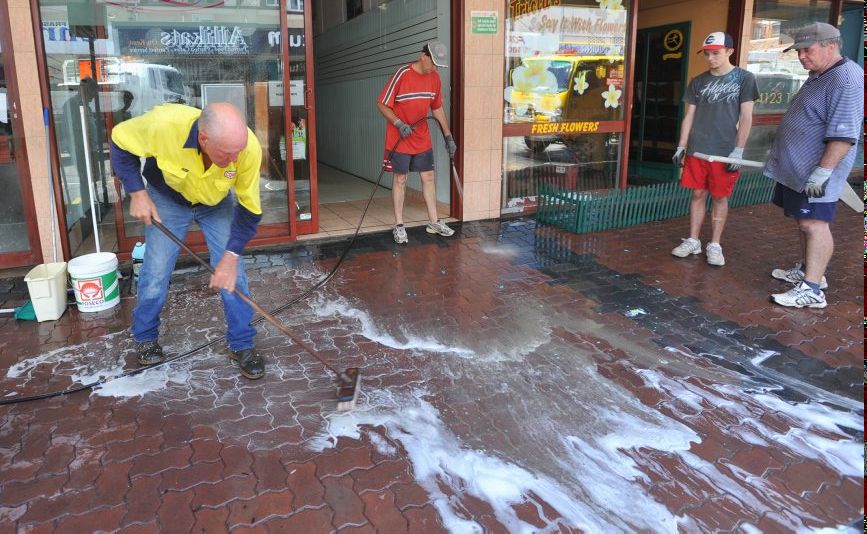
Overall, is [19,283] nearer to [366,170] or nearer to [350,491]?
[350,491]

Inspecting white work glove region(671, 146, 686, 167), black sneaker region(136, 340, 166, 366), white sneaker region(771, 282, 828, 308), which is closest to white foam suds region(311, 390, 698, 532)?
black sneaker region(136, 340, 166, 366)

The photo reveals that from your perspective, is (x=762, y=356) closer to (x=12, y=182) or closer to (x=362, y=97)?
(x=12, y=182)

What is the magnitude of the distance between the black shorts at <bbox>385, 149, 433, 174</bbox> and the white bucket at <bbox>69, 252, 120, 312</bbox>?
2.70 meters

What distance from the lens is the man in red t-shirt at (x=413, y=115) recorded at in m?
5.67

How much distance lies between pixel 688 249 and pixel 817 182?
59.4 inches

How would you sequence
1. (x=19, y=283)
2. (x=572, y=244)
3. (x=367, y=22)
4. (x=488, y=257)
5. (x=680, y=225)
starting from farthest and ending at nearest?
1. (x=367, y=22)
2. (x=680, y=225)
3. (x=572, y=244)
4. (x=488, y=257)
5. (x=19, y=283)

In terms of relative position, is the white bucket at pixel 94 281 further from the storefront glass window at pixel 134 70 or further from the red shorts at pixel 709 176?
the red shorts at pixel 709 176

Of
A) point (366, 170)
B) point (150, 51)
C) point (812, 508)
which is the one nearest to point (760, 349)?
point (812, 508)

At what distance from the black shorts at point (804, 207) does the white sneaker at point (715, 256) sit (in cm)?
82

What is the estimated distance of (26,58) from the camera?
4.69m

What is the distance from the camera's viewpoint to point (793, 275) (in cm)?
486

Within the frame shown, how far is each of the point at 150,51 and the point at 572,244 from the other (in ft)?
13.7

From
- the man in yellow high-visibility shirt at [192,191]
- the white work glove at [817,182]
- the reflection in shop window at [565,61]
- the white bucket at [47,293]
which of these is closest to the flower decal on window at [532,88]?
the reflection in shop window at [565,61]

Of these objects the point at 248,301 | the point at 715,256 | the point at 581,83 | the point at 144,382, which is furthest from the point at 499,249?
the point at 144,382
